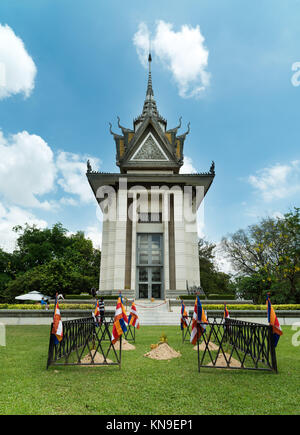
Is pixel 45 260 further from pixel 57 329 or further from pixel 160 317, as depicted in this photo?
pixel 57 329

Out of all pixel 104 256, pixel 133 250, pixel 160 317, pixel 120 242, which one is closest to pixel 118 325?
pixel 160 317

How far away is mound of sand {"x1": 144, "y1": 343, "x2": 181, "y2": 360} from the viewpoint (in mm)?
7352

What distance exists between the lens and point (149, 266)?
2534 cm

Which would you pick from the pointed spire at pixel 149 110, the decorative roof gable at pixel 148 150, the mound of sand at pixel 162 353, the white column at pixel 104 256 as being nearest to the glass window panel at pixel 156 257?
the white column at pixel 104 256

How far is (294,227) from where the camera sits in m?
24.4

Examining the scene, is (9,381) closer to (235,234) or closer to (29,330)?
(29,330)

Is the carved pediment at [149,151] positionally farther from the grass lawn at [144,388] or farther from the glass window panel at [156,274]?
the grass lawn at [144,388]

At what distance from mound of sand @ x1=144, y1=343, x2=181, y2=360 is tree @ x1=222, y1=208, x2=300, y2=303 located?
64.4 ft

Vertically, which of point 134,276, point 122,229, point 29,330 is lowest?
point 29,330

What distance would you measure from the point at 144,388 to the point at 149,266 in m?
20.5
